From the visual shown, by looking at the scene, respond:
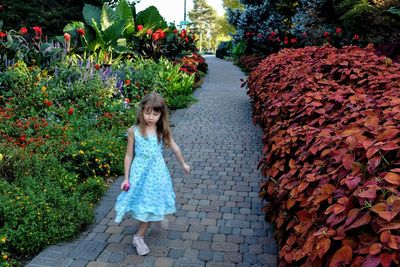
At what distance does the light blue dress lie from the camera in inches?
131

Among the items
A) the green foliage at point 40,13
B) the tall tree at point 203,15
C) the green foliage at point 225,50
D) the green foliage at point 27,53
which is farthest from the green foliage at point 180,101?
the tall tree at point 203,15

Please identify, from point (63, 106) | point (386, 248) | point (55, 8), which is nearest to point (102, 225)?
point (386, 248)

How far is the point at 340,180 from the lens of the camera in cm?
223

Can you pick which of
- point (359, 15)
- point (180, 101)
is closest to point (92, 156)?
point (180, 101)

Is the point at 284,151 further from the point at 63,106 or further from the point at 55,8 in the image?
the point at 55,8

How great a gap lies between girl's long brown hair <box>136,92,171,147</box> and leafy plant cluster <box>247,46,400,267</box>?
3.24ft

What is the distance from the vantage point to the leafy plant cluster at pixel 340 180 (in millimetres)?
1744

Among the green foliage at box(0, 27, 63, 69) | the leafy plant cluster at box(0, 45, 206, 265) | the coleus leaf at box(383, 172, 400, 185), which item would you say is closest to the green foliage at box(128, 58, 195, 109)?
the leafy plant cluster at box(0, 45, 206, 265)

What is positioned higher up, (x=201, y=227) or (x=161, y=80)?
(x=161, y=80)

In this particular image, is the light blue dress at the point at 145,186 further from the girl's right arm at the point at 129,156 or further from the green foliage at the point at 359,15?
the green foliage at the point at 359,15

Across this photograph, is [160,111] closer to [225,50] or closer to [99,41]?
[99,41]

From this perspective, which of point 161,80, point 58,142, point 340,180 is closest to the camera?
point 340,180

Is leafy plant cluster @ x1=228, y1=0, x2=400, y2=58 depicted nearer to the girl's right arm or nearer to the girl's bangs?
the girl's bangs

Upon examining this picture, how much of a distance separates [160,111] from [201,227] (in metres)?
1.25
